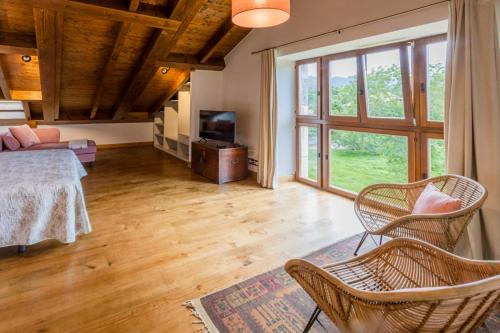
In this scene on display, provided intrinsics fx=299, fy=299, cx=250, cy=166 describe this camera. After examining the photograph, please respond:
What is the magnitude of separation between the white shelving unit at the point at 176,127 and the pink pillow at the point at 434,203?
474 centimetres

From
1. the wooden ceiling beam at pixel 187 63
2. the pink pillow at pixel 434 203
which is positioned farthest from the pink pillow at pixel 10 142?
the pink pillow at pixel 434 203

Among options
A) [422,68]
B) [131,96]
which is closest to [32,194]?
[422,68]

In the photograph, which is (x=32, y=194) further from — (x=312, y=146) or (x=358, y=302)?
(x=312, y=146)

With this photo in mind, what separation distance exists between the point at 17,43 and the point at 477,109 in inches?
216

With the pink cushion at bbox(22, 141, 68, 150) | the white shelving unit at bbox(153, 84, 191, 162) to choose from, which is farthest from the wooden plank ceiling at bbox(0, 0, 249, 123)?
the pink cushion at bbox(22, 141, 68, 150)

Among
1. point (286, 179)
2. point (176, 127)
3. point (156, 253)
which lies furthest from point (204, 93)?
point (156, 253)

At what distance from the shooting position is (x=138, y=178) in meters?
5.19

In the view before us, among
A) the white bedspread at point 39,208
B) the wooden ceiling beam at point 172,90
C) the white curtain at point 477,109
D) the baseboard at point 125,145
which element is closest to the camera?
the white curtain at point 477,109

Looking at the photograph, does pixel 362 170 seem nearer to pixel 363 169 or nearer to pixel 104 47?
pixel 363 169

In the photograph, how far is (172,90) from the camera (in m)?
6.91

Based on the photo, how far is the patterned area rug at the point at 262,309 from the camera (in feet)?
5.54

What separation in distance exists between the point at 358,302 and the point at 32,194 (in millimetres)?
2507

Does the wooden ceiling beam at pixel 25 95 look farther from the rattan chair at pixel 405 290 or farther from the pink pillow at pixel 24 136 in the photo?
the rattan chair at pixel 405 290

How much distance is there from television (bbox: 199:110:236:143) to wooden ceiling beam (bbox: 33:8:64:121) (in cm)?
232
